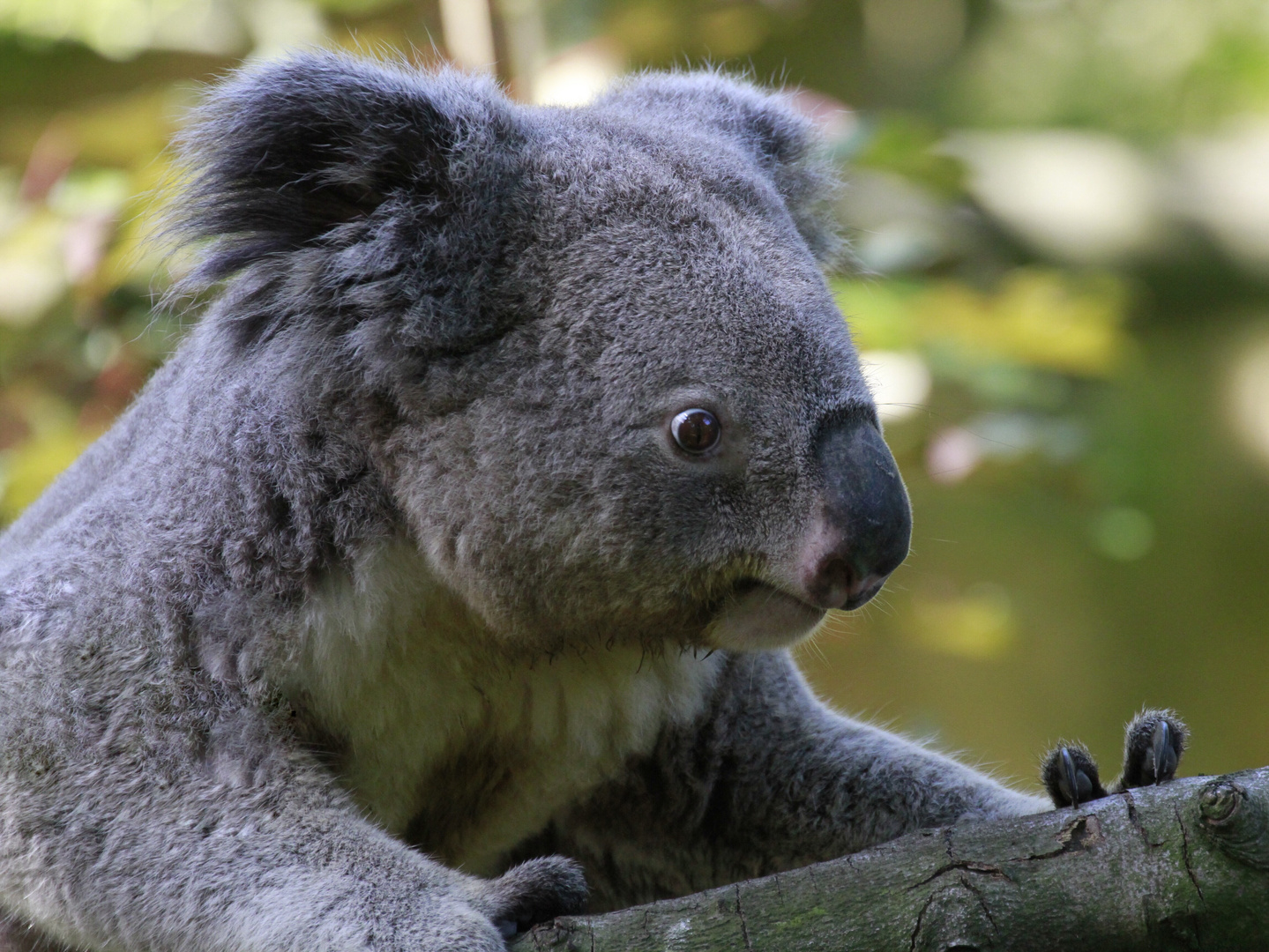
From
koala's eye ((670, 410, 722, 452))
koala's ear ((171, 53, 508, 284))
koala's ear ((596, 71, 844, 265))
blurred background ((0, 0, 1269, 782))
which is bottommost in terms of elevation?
blurred background ((0, 0, 1269, 782))

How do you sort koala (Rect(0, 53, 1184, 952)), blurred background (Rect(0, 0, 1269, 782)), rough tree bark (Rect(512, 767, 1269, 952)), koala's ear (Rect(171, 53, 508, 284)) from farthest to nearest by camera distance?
blurred background (Rect(0, 0, 1269, 782)) → koala's ear (Rect(171, 53, 508, 284)) → koala (Rect(0, 53, 1184, 952)) → rough tree bark (Rect(512, 767, 1269, 952))

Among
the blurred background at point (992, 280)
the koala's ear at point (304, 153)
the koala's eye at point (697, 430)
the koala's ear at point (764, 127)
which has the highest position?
the koala's ear at point (304, 153)

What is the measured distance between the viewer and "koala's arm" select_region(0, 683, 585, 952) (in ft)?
5.63

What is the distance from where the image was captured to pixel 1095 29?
644cm

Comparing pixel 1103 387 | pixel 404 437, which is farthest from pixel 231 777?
pixel 1103 387

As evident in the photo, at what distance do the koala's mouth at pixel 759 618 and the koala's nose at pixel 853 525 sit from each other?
8 cm

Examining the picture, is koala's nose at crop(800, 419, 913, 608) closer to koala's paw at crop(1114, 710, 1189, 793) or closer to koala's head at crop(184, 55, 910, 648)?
koala's head at crop(184, 55, 910, 648)

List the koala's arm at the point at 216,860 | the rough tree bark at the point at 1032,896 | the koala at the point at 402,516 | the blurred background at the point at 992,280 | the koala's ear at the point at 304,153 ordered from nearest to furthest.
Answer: the rough tree bark at the point at 1032,896 → the koala's arm at the point at 216,860 → the koala at the point at 402,516 → the koala's ear at the point at 304,153 → the blurred background at the point at 992,280

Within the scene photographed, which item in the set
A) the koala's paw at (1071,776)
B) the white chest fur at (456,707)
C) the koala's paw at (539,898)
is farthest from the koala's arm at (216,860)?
the koala's paw at (1071,776)

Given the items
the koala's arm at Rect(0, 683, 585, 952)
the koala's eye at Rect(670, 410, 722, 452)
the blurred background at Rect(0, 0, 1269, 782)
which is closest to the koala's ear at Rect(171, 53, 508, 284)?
the koala's eye at Rect(670, 410, 722, 452)

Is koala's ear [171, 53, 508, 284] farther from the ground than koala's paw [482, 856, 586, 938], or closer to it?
farther from the ground

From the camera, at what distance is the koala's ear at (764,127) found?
249 centimetres

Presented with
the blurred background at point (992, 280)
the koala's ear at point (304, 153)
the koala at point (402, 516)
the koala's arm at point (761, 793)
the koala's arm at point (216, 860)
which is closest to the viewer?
the koala's arm at point (216, 860)

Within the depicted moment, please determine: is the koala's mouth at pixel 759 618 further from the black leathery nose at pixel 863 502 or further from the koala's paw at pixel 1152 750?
the koala's paw at pixel 1152 750
